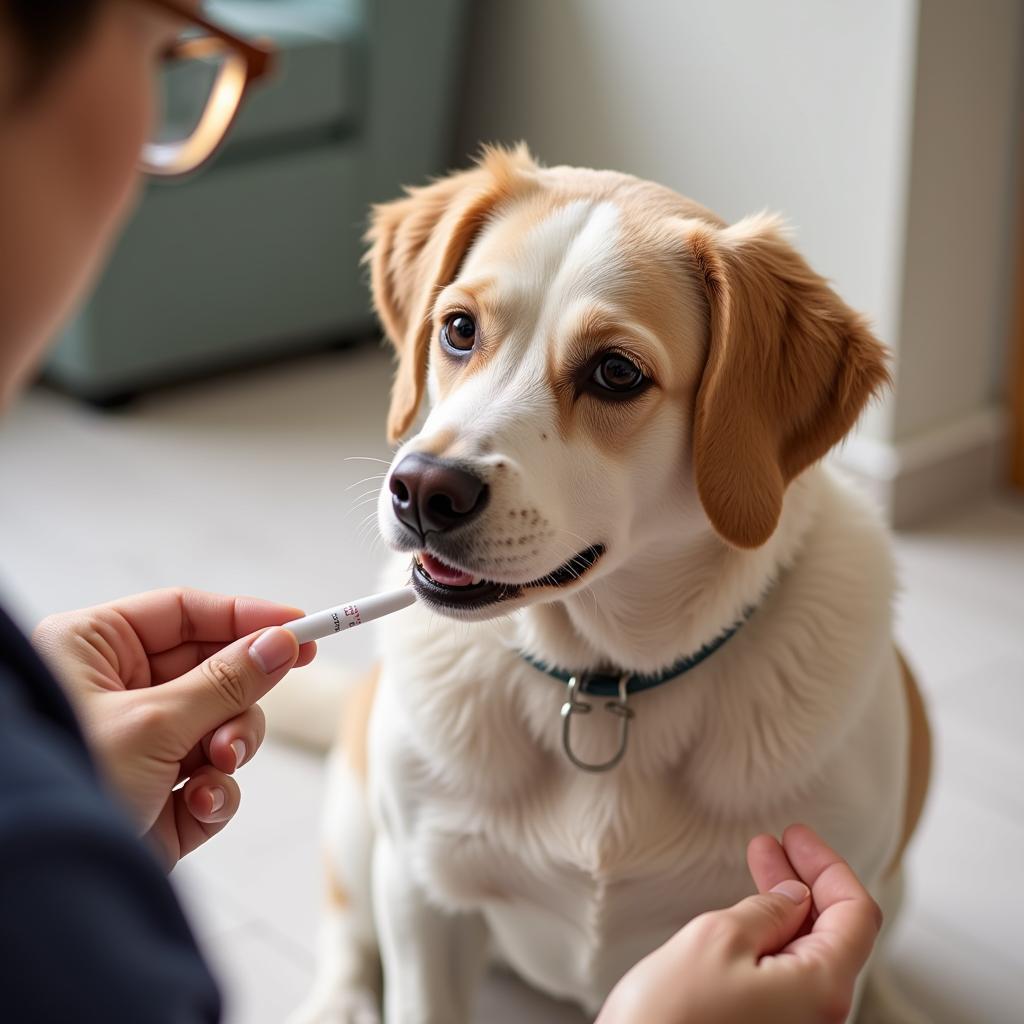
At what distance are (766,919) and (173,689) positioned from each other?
1.37 ft

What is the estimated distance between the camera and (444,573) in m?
1.18

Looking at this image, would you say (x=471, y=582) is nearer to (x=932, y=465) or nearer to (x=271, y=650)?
(x=271, y=650)

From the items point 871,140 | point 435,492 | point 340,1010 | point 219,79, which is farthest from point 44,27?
point 871,140

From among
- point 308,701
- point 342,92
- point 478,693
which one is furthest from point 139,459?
point 478,693

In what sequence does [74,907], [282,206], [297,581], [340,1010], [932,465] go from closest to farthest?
[74,907], [340,1010], [297,581], [932,465], [282,206]

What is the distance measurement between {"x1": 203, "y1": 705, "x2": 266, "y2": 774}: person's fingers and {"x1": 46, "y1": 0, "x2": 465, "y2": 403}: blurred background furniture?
2338 millimetres

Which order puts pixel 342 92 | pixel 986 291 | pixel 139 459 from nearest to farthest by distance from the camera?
pixel 986 291 → pixel 139 459 → pixel 342 92

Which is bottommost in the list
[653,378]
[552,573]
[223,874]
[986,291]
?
[223,874]

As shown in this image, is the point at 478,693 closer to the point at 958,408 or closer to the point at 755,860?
the point at 755,860

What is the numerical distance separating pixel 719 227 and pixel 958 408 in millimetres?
1770

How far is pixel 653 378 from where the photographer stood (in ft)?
3.94

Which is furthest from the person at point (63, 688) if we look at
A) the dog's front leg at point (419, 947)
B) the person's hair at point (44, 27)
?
the dog's front leg at point (419, 947)

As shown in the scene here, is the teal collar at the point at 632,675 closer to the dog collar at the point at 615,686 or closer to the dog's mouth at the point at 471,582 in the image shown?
the dog collar at the point at 615,686

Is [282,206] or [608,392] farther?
[282,206]
